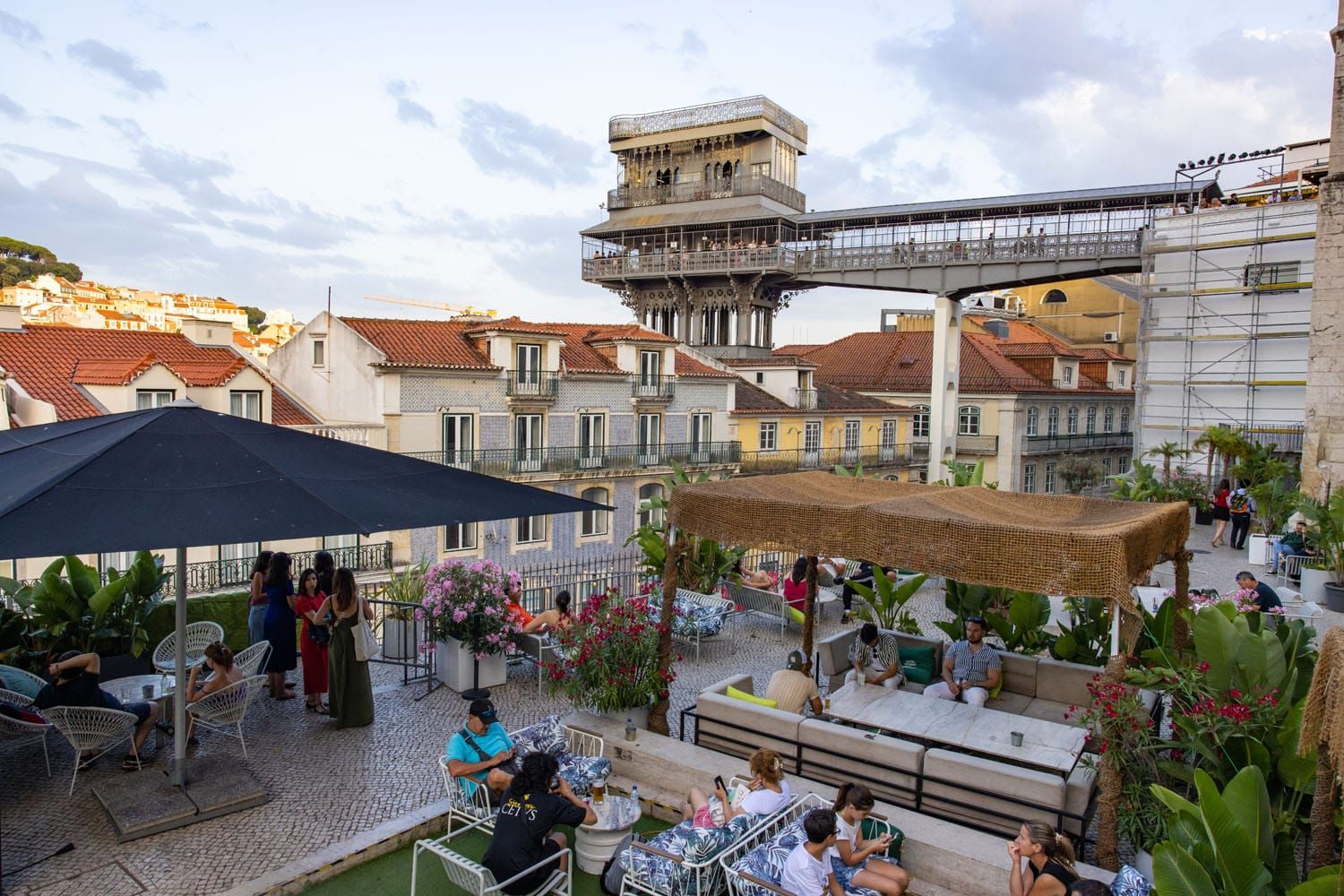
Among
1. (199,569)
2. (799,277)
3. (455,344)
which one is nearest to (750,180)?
(799,277)

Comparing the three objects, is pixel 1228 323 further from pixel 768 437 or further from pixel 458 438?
pixel 458 438

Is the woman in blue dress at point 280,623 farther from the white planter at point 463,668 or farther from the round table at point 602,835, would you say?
the round table at point 602,835

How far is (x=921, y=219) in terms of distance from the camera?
3741cm

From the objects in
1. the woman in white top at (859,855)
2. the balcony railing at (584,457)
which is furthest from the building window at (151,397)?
the woman in white top at (859,855)

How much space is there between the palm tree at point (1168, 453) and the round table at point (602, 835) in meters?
22.8

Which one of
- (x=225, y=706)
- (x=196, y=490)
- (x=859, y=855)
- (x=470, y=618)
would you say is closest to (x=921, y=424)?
(x=470, y=618)

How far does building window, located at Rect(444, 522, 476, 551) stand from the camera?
3153 centimetres

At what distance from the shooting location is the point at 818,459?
142ft

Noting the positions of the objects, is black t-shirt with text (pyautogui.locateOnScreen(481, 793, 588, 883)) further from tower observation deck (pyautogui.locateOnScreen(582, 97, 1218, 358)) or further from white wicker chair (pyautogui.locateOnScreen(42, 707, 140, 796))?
tower observation deck (pyautogui.locateOnScreen(582, 97, 1218, 358))

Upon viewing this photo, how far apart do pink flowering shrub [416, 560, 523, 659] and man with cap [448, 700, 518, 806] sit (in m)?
2.75

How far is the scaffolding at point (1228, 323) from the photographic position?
27391 millimetres

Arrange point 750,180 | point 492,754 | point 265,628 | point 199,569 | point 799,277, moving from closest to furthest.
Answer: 1. point 492,754
2. point 265,628
3. point 199,569
4. point 799,277
5. point 750,180

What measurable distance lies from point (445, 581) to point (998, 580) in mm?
5526

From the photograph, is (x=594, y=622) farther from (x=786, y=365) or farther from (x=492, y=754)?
(x=786, y=365)
